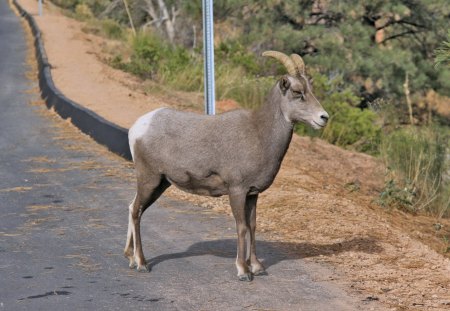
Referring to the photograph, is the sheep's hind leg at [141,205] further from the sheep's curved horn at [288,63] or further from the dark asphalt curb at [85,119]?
the dark asphalt curb at [85,119]

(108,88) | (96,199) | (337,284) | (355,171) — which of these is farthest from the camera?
(108,88)

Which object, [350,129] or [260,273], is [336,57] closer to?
[350,129]

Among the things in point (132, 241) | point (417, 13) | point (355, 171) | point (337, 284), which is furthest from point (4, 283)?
point (417, 13)

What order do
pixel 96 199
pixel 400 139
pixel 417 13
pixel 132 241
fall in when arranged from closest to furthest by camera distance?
Answer: 1. pixel 132 241
2. pixel 96 199
3. pixel 400 139
4. pixel 417 13

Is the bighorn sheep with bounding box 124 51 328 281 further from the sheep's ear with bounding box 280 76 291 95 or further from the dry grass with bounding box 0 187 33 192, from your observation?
the dry grass with bounding box 0 187 33 192

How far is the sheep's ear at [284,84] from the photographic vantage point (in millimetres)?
7852

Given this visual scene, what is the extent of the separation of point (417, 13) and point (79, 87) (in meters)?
13.1

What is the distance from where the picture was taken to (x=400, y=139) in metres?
14.7

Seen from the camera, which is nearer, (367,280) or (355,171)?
(367,280)

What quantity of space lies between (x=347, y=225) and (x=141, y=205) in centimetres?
275

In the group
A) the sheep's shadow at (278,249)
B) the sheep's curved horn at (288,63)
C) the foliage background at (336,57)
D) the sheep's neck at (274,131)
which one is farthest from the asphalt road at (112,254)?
the foliage background at (336,57)

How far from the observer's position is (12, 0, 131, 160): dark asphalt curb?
15.1m

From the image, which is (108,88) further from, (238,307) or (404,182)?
(238,307)

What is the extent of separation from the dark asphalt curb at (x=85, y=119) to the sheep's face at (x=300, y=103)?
687cm
